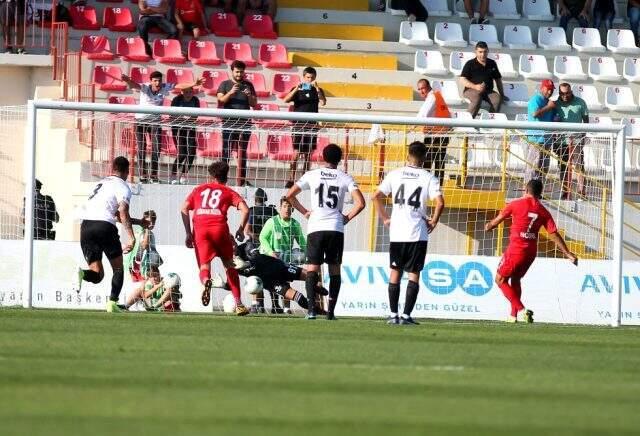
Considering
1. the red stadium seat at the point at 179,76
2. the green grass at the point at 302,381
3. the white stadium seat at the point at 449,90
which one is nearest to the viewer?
the green grass at the point at 302,381

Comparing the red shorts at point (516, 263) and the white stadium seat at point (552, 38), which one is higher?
the white stadium seat at point (552, 38)

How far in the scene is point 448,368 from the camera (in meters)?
10.5

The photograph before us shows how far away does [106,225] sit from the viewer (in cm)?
1697

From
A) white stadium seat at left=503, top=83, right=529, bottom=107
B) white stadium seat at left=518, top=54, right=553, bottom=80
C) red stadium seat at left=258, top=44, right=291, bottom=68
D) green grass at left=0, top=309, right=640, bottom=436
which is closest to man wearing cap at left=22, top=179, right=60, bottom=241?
green grass at left=0, top=309, right=640, bottom=436

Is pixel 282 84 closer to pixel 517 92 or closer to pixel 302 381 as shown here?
pixel 517 92

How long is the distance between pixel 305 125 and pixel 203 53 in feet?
17.7

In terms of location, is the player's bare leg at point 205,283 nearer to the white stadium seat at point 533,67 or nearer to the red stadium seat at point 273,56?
the red stadium seat at point 273,56

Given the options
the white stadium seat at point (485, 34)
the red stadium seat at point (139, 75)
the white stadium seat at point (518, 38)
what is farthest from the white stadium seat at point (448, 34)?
the red stadium seat at point (139, 75)

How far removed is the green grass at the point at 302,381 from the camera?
7.44 metres

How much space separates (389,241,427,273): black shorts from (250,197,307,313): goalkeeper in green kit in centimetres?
357

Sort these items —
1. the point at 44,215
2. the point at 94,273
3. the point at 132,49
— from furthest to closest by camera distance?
the point at 132,49 < the point at 44,215 < the point at 94,273

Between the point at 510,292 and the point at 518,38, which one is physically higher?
the point at 518,38

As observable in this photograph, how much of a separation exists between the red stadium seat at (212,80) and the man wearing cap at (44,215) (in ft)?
19.0

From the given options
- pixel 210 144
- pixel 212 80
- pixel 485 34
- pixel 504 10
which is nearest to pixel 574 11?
pixel 504 10
